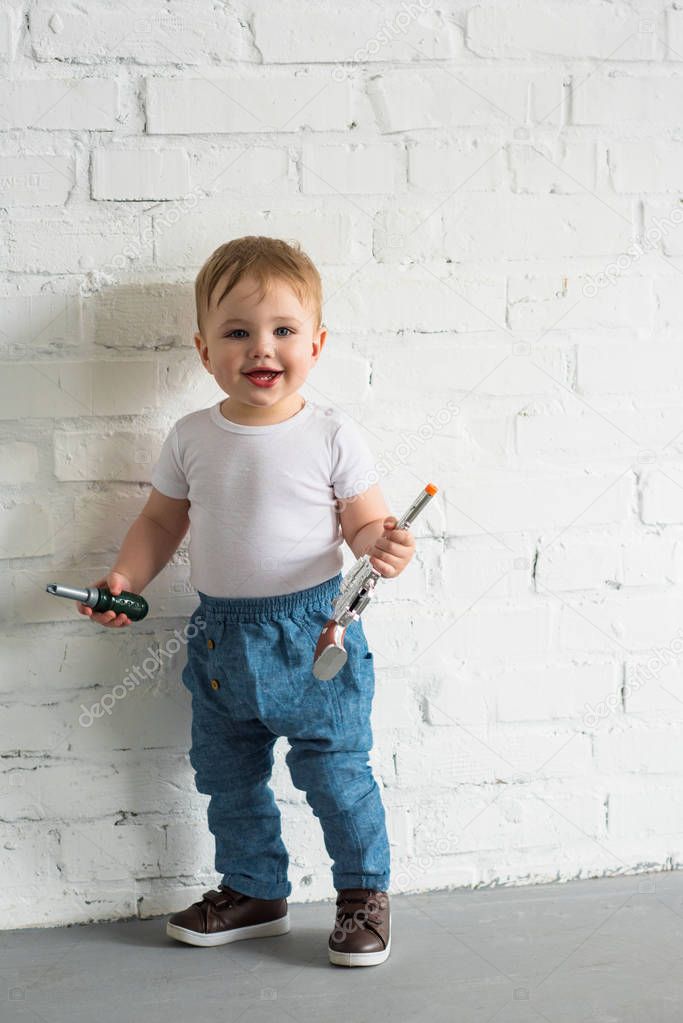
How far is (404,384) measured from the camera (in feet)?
4.70

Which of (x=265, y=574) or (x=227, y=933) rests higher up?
(x=265, y=574)

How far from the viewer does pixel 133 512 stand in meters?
1.42

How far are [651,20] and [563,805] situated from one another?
1085 millimetres

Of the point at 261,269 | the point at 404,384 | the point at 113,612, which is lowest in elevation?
the point at 113,612

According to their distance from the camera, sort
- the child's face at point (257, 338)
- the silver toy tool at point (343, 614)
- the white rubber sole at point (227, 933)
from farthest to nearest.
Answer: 1. the white rubber sole at point (227, 933)
2. the child's face at point (257, 338)
3. the silver toy tool at point (343, 614)

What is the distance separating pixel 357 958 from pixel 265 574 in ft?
1.59

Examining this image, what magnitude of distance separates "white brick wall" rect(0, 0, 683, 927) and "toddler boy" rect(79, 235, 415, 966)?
3.1 inches

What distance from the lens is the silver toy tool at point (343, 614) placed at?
1.16 metres

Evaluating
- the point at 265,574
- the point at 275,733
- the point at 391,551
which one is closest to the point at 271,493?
the point at 265,574

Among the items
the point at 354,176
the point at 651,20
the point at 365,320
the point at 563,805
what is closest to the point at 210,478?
the point at 365,320

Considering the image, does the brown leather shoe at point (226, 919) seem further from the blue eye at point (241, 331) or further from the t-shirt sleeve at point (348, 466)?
the blue eye at point (241, 331)

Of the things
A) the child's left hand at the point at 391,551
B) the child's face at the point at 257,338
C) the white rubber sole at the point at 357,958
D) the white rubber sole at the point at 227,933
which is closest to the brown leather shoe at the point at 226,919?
the white rubber sole at the point at 227,933

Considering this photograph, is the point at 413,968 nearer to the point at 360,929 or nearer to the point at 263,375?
the point at 360,929

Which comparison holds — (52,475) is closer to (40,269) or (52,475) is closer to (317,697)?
(40,269)
